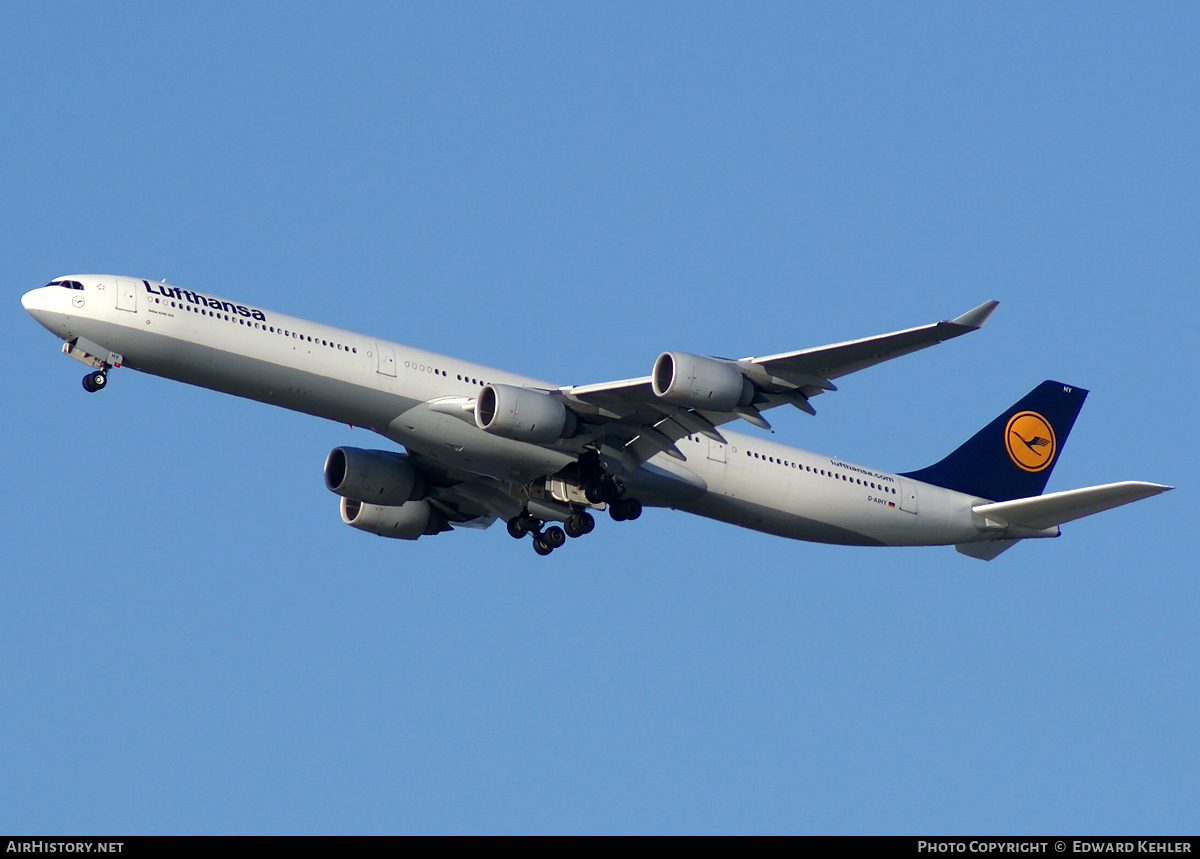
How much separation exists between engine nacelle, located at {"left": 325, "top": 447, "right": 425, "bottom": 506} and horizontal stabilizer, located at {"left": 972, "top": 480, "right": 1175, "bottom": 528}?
17622mm

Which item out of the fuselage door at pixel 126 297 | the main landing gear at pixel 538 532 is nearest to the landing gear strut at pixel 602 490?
the main landing gear at pixel 538 532

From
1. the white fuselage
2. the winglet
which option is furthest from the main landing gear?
the winglet

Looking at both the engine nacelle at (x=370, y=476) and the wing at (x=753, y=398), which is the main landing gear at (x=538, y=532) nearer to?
the engine nacelle at (x=370, y=476)

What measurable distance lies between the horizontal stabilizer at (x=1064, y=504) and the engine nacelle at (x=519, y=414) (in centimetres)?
1534

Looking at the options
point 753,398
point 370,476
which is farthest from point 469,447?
point 753,398

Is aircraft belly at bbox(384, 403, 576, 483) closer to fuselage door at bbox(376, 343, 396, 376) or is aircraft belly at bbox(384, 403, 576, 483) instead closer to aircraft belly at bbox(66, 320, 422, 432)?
aircraft belly at bbox(66, 320, 422, 432)

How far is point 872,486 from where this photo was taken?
139 ft

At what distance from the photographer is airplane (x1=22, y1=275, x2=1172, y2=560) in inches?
1371
